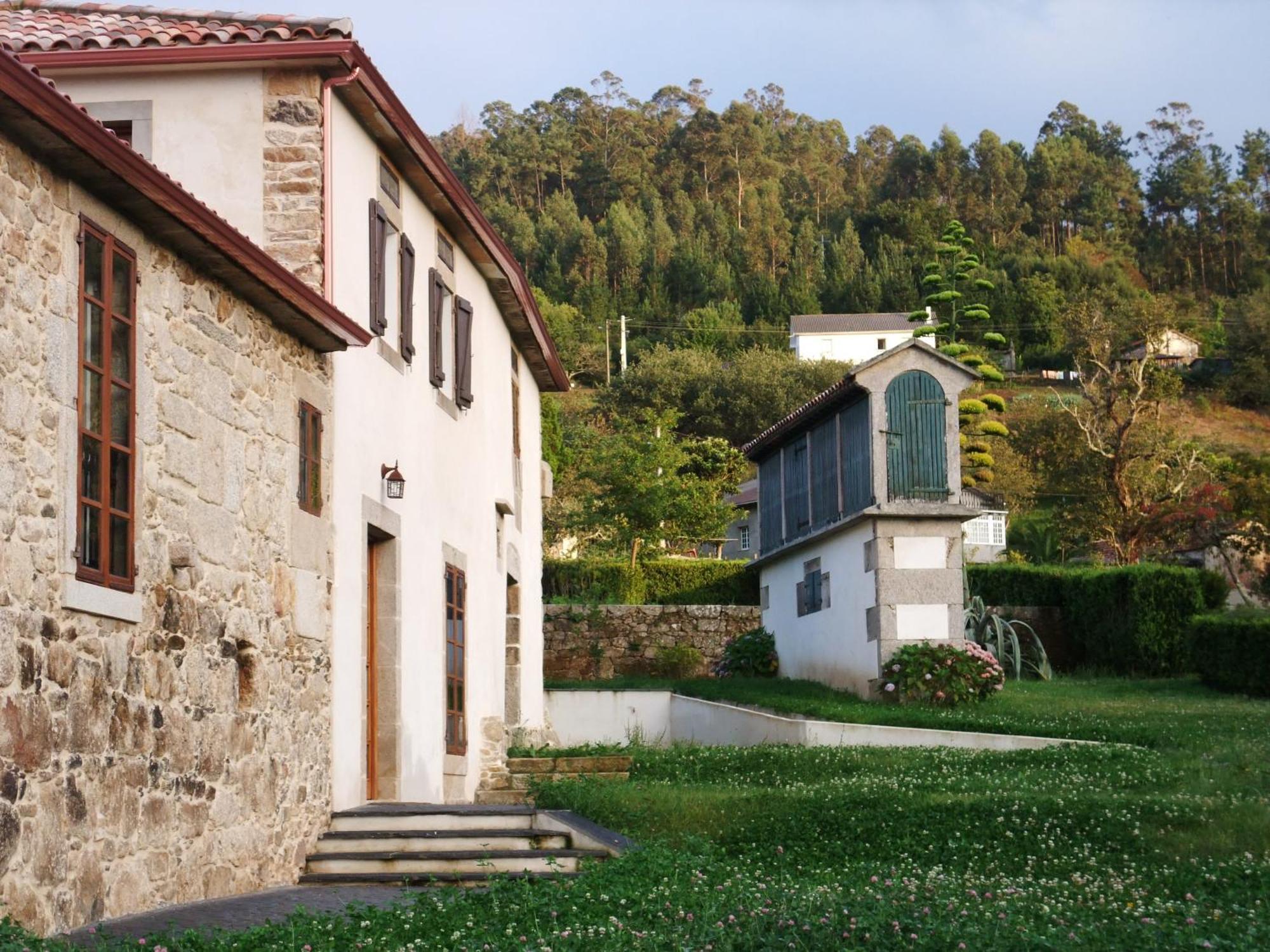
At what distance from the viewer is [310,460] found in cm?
1126

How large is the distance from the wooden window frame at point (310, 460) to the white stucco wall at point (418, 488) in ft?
1.25

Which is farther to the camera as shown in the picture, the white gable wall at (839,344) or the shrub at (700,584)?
the white gable wall at (839,344)

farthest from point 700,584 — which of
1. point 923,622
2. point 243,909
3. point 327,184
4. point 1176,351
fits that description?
point 1176,351

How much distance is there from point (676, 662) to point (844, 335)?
5607cm

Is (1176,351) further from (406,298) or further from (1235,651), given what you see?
(406,298)

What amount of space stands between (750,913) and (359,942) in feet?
6.10

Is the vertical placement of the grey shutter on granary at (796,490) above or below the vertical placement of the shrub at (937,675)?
above

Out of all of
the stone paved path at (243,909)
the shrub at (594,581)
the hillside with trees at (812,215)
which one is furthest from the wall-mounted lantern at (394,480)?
the hillside with trees at (812,215)

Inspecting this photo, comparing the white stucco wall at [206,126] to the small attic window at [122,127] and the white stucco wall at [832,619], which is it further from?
the white stucco wall at [832,619]

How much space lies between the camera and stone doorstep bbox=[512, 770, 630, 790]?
591 inches

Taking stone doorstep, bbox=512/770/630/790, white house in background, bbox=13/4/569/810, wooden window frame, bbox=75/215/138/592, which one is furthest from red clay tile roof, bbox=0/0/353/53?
stone doorstep, bbox=512/770/630/790

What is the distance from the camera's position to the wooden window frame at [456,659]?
15172mm

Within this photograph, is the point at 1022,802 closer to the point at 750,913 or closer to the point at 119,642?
the point at 750,913

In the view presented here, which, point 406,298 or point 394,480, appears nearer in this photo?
point 394,480
